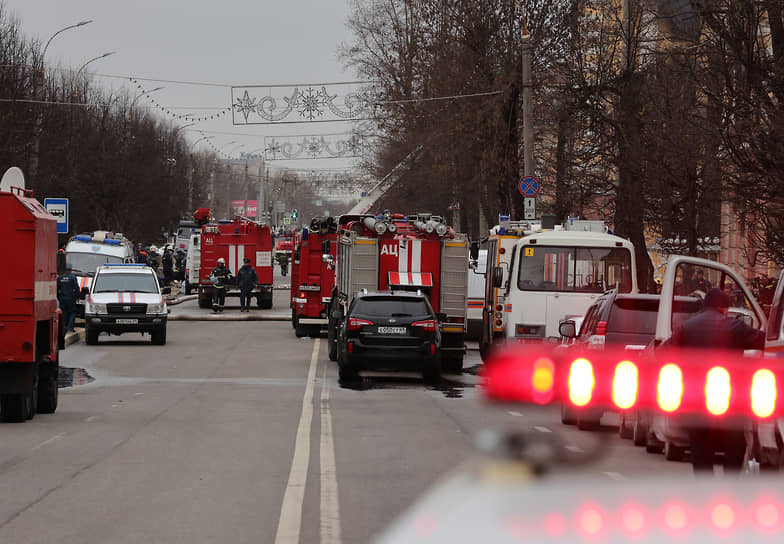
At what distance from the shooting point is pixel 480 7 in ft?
148

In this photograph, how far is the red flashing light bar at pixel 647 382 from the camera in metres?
2.23

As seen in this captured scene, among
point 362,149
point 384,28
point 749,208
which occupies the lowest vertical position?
point 749,208

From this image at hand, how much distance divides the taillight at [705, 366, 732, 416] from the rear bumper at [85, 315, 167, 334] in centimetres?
3007

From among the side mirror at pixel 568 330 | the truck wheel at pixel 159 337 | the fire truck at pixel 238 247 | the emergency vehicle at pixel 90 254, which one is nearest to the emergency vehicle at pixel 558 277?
the side mirror at pixel 568 330

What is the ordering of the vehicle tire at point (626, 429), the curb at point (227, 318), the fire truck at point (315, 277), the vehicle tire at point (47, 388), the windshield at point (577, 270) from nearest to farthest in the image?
the vehicle tire at point (626, 429)
the vehicle tire at point (47, 388)
the windshield at point (577, 270)
the fire truck at point (315, 277)
the curb at point (227, 318)

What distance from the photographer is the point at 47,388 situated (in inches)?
669

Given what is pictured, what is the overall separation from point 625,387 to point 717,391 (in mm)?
157

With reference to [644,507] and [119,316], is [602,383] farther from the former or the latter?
[119,316]

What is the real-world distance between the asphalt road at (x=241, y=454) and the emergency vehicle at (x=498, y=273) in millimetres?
2082

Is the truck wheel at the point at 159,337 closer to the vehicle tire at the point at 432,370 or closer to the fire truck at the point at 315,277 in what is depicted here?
the fire truck at the point at 315,277

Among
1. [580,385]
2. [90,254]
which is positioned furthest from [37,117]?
[580,385]

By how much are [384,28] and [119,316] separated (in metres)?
38.7

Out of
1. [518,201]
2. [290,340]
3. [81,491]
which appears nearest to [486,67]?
[518,201]

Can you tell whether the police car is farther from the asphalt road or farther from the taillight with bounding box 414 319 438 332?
the taillight with bounding box 414 319 438 332
